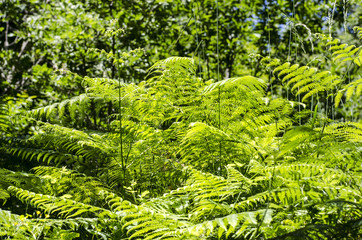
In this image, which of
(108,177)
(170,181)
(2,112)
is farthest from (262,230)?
(2,112)

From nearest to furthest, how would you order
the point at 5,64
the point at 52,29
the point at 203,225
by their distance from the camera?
1. the point at 203,225
2. the point at 52,29
3. the point at 5,64

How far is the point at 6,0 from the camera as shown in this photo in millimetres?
3568

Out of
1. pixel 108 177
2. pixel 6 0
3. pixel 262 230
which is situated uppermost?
pixel 6 0

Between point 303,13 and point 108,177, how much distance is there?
2.75m

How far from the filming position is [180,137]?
68.3 inches

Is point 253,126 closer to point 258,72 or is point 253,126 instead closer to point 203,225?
→ point 203,225

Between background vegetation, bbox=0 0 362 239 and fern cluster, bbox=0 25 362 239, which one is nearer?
background vegetation, bbox=0 0 362 239

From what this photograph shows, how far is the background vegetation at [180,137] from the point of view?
1061mm

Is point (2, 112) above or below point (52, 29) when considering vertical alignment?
below

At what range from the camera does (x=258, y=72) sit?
365cm

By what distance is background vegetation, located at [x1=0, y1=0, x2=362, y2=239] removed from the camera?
3.48ft

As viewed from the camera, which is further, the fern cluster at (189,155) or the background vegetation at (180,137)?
the fern cluster at (189,155)

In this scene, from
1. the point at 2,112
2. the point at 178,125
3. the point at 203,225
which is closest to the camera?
the point at 203,225

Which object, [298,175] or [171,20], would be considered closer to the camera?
[298,175]
